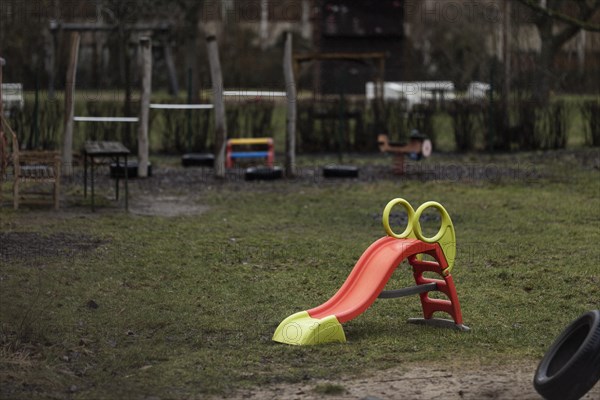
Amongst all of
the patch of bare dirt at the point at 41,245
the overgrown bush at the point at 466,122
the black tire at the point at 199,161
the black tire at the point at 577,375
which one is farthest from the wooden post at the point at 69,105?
the black tire at the point at 577,375

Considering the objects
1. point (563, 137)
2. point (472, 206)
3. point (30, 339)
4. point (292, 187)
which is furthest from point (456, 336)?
point (563, 137)

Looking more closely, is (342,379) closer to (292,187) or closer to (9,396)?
(9,396)

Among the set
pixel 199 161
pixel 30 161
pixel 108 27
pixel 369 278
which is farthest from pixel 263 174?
pixel 108 27

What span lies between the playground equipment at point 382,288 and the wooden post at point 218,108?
31.3ft

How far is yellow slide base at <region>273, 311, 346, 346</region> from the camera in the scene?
711 cm

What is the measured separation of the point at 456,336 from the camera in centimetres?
744

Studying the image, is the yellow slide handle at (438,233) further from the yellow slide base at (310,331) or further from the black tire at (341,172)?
the black tire at (341,172)

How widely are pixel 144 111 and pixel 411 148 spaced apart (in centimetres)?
412

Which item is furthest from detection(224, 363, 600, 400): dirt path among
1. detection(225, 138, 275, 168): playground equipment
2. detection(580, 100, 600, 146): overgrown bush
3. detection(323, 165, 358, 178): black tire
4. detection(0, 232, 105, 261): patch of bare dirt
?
detection(580, 100, 600, 146): overgrown bush

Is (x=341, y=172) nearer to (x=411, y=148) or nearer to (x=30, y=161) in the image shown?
(x=411, y=148)

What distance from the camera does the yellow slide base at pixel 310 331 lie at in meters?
7.11

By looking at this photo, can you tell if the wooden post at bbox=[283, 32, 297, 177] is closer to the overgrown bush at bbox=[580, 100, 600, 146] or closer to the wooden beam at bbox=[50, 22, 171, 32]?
the overgrown bush at bbox=[580, 100, 600, 146]

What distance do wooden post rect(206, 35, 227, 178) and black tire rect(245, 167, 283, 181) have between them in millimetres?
432

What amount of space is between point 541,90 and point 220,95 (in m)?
8.97
